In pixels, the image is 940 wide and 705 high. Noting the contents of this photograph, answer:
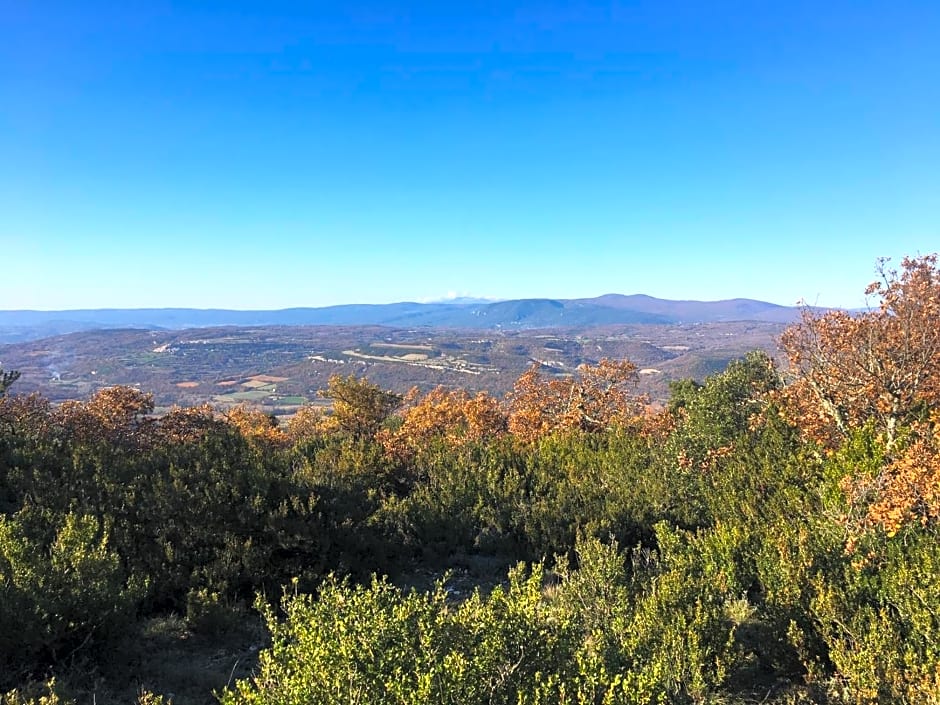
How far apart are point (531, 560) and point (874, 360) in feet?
25.3

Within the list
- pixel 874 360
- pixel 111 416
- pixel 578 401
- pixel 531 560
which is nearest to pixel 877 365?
pixel 874 360

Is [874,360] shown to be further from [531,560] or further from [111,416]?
[111,416]

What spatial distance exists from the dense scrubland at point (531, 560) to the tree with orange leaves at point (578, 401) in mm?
7101

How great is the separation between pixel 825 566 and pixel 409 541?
6.49m

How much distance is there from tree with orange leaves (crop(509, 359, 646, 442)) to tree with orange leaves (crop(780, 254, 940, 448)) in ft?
35.0

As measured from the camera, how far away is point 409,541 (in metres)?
9.76

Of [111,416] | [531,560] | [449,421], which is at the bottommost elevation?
[449,421]

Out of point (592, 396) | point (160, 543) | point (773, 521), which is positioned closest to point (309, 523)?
point (160, 543)

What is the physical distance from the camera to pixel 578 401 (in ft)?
76.5

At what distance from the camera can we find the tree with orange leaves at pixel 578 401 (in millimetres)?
22797

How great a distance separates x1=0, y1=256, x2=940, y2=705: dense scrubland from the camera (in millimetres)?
3861

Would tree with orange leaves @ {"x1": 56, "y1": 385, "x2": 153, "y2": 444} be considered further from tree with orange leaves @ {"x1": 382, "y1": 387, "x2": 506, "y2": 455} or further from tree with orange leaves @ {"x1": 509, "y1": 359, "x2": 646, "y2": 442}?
tree with orange leaves @ {"x1": 509, "y1": 359, "x2": 646, "y2": 442}

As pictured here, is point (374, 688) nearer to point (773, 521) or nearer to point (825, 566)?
point (825, 566)

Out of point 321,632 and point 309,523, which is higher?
point 321,632
